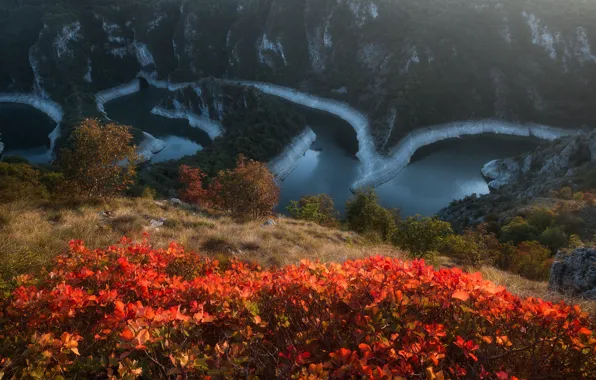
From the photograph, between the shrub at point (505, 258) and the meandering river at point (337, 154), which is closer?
the shrub at point (505, 258)

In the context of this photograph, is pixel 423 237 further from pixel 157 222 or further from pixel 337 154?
pixel 337 154

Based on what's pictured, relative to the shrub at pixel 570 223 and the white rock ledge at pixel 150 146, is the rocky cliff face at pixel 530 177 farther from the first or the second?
the white rock ledge at pixel 150 146

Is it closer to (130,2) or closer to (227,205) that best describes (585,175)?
(227,205)

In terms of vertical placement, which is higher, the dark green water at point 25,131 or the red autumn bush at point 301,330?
the dark green water at point 25,131

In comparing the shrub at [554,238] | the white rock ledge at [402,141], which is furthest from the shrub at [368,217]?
the white rock ledge at [402,141]

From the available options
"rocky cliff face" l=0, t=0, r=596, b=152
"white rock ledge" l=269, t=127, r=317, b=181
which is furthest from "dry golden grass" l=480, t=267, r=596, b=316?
"rocky cliff face" l=0, t=0, r=596, b=152
